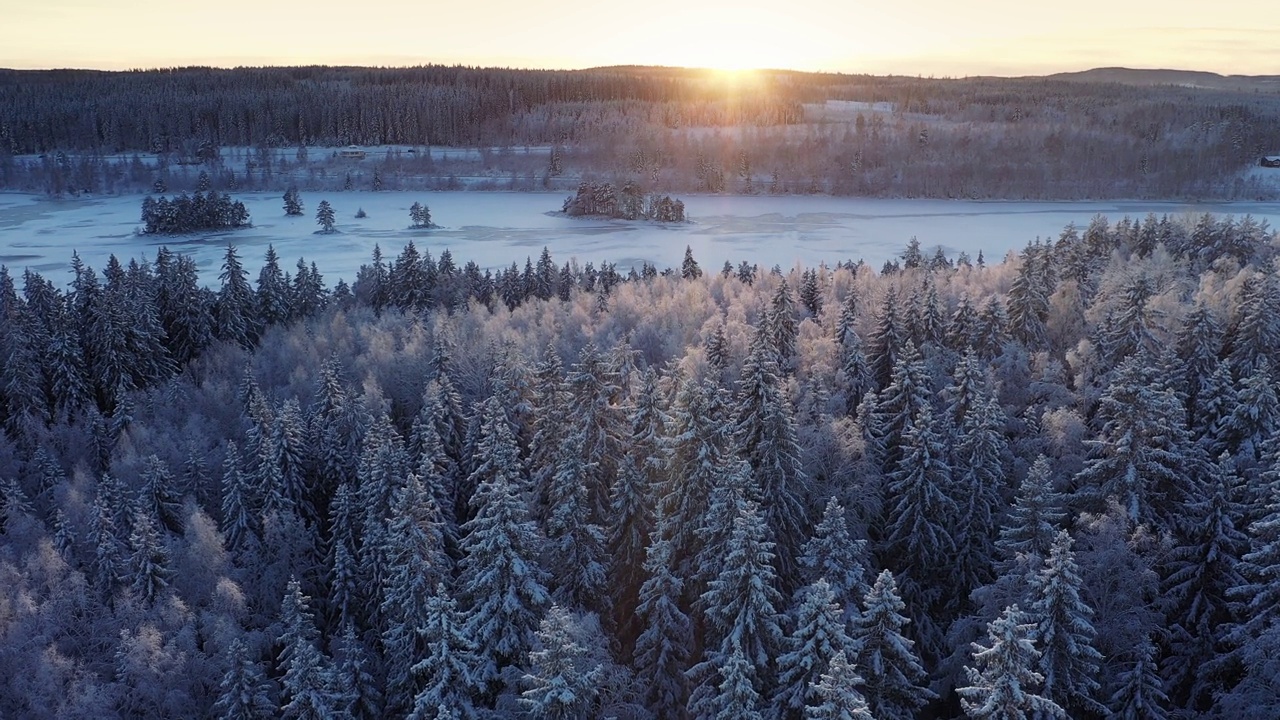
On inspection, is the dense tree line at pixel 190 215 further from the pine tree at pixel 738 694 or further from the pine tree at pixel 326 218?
the pine tree at pixel 738 694

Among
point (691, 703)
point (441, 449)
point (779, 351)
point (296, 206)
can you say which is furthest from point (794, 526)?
point (296, 206)

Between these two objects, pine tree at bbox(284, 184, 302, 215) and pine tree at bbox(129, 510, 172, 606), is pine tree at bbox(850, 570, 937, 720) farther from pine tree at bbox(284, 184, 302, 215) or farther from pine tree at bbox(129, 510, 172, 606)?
pine tree at bbox(284, 184, 302, 215)

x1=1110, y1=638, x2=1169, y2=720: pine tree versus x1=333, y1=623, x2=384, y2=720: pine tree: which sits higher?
x1=1110, y1=638, x2=1169, y2=720: pine tree

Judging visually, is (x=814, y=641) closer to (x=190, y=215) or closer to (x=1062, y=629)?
(x=1062, y=629)

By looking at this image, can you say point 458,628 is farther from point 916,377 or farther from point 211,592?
point 916,377

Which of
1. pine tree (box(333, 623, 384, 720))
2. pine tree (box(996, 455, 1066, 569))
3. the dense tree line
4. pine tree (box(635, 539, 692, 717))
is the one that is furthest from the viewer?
the dense tree line

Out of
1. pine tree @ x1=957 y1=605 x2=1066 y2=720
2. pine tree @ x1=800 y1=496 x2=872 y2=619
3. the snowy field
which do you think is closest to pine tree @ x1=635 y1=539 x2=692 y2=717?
pine tree @ x1=800 y1=496 x2=872 y2=619

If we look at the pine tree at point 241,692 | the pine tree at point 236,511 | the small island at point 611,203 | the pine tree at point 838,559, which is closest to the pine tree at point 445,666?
the pine tree at point 241,692
